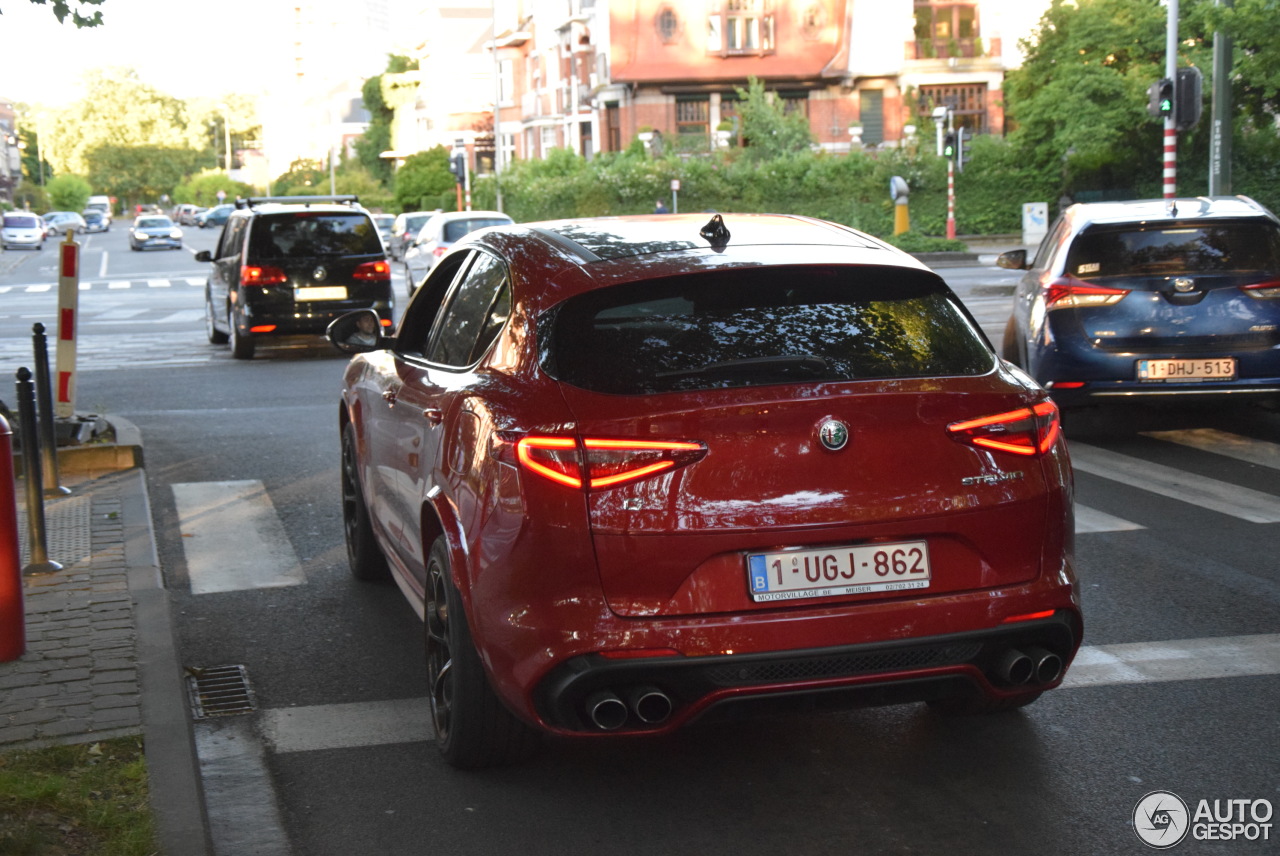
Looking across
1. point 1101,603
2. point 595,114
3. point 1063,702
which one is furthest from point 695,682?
point 595,114

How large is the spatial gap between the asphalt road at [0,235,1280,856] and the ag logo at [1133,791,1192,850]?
1.3 inches

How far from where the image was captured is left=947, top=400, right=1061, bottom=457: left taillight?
429cm

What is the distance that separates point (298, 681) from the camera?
19.2 feet

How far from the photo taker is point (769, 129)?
5366 centimetres

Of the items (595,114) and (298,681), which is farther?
(595,114)

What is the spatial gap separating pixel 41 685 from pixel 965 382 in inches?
128

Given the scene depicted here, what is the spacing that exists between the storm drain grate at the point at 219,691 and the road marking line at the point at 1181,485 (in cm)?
524

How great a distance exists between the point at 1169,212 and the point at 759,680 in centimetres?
757

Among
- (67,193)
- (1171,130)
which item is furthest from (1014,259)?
(67,193)

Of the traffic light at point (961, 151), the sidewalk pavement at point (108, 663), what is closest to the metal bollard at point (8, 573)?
the sidewalk pavement at point (108, 663)

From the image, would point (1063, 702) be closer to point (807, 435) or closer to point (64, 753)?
point (807, 435)

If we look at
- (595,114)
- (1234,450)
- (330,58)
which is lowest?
(1234,450)

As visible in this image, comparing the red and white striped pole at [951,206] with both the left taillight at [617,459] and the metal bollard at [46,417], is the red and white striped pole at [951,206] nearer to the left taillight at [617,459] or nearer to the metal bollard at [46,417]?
the metal bollard at [46,417]

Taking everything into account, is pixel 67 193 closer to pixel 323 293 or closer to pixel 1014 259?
pixel 323 293
